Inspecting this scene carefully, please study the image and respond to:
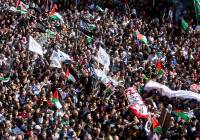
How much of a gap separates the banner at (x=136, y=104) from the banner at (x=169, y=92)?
1896mm

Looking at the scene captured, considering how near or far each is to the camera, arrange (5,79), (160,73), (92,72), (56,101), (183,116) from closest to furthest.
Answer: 1. (56,101)
2. (183,116)
3. (5,79)
4. (92,72)
5. (160,73)

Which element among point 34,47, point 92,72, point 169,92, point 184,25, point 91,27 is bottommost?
point 169,92

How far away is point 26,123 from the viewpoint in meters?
19.7

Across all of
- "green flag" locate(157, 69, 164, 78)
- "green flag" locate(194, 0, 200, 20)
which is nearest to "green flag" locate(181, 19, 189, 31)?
"green flag" locate(194, 0, 200, 20)

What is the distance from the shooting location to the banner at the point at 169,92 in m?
23.1

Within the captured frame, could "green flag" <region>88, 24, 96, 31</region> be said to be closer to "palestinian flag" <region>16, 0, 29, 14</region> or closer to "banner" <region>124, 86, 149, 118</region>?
"palestinian flag" <region>16, 0, 29, 14</region>

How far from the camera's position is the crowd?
20.2 metres

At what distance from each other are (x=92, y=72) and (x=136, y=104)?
357cm

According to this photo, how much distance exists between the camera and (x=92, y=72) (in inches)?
949

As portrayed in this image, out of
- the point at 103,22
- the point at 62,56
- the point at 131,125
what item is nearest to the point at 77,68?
the point at 62,56

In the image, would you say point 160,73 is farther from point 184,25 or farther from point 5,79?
point 184,25

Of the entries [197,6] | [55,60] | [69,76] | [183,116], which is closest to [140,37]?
[197,6]

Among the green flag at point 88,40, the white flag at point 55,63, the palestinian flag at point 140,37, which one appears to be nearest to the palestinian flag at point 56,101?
the white flag at point 55,63

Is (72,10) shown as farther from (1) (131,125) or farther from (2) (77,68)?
(1) (131,125)
